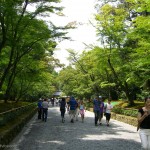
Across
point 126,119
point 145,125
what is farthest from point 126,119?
point 145,125

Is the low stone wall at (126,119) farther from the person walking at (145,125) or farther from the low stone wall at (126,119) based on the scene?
the person walking at (145,125)

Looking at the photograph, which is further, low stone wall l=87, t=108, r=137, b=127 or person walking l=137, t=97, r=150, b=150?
low stone wall l=87, t=108, r=137, b=127

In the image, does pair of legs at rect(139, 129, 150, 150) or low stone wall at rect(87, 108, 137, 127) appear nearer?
pair of legs at rect(139, 129, 150, 150)

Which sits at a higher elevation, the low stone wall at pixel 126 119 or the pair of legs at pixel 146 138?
the pair of legs at pixel 146 138

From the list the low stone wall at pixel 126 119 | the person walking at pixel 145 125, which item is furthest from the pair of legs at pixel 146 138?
the low stone wall at pixel 126 119

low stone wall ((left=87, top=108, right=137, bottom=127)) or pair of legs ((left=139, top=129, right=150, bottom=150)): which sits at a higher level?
pair of legs ((left=139, top=129, right=150, bottom=150))

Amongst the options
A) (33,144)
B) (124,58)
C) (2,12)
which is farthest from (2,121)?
(124,58)

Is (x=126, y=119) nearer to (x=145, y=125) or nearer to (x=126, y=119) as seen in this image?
(x=126, y=119)

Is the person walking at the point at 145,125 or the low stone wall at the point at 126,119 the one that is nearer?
the person walking at the point at 145,125

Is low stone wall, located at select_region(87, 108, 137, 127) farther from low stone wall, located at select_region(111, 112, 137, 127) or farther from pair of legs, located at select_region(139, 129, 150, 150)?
pair of legs, located at select_region(139, 129, 150, 150)

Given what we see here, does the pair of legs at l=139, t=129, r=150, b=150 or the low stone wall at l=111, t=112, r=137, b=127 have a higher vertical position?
the pair of legs at l=139, t=129, r=150, b=150

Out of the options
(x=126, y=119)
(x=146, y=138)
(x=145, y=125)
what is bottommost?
(x=126, y=119)

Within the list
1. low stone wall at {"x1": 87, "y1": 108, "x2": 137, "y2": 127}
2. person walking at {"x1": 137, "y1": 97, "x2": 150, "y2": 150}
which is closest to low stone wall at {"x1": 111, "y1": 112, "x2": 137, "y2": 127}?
low stone wall at {"x1": 87, "y1": 108, "x2": 137, "y2": 127}

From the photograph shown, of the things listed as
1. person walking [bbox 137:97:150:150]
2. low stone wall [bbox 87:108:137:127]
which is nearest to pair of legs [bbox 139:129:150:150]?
person walking [bbox 137:97:150:150]
